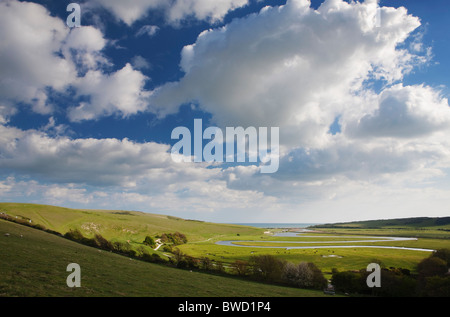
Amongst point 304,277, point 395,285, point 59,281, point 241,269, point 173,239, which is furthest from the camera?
point 173,239

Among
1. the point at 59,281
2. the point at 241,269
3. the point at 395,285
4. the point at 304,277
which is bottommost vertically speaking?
the point at 241,269

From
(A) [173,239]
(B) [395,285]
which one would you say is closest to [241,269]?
(B) [395,285]

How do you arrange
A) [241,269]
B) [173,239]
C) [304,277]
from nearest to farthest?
1. [304,277]
2. [241,269]
3. [173,239]

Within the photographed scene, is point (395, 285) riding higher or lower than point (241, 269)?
Result: higher

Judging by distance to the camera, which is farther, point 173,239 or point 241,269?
point 173,239

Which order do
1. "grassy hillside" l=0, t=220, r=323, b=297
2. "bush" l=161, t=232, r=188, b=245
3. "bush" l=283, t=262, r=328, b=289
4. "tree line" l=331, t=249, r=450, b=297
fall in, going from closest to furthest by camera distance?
"grassy hillside" l=0, t=220, r=323, b=297 < "tree line" l=331, t=249, r=450, b=297 < "bush" l=283, t=262, r=328, b=289 < "bush" l=161, t=232, r=188, b=245

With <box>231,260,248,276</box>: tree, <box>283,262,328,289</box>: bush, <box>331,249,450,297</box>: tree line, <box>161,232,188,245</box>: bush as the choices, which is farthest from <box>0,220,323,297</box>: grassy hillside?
<box>161,232,188,245</box>: bush

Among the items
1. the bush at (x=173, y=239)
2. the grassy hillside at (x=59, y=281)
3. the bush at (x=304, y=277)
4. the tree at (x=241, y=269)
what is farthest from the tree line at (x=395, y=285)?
the bush at (x=173, y=239)

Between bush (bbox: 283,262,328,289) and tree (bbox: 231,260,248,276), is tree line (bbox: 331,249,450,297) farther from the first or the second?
tree (bbox: 231,260,248,276)

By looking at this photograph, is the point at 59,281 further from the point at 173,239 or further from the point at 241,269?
the point at 173,239

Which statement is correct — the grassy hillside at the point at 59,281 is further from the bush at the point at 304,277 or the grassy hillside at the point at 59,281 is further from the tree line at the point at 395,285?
the tree line at the point at 395,285
